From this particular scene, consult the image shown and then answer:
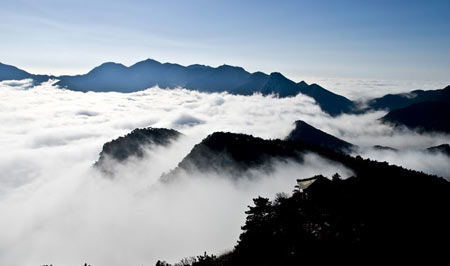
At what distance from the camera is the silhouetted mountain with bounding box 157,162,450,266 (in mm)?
45969

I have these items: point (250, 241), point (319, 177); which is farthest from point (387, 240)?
point (319, 177)

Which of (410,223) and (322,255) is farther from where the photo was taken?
(410,223)

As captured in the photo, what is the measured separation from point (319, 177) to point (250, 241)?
22616mm

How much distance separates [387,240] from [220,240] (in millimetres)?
133280

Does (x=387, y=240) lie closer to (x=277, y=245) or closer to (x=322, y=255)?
(x=322, y=255)

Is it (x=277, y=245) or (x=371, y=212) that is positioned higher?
(x=371, y=212)

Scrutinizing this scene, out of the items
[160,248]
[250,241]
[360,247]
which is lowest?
[160,248]

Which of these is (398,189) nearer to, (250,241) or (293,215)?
(293,215)

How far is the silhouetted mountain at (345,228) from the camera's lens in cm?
4597

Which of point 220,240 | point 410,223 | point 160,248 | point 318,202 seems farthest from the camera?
point 160,248

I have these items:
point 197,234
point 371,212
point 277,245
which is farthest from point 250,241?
point 197,234

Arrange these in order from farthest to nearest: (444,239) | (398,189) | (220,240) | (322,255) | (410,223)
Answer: (220,240), (398,189), (410,223), (444,239), (322,255)

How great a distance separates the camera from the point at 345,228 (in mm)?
49219

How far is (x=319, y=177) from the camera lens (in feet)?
233
